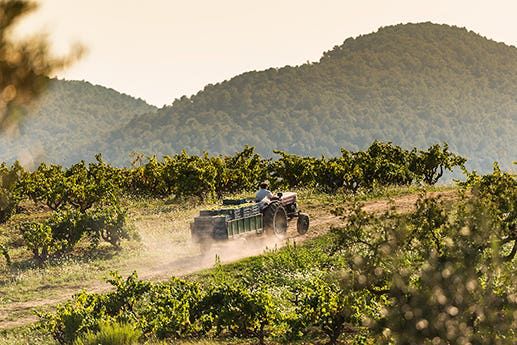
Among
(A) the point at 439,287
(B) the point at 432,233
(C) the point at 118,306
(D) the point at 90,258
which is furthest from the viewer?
(D) the point at 90,258

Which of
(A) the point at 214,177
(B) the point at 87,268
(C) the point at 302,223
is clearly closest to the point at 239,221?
(C) the point at 302,223

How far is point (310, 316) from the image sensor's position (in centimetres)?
1151

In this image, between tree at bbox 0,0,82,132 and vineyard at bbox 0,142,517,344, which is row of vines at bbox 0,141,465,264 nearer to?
vineyard at bbox 0,142,517,344

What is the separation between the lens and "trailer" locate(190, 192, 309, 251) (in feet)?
64.9

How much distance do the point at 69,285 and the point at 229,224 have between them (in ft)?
16.5

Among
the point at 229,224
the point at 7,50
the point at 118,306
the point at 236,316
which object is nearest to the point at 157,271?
the point at 229,224

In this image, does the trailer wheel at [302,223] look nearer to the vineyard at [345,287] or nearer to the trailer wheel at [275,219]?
the trailer wheel at [275,219]

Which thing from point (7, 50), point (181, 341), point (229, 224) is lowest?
point (181, 341)

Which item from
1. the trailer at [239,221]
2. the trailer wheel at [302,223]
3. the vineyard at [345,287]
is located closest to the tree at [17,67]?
the vineyard at [345,287]

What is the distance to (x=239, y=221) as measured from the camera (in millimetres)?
20234

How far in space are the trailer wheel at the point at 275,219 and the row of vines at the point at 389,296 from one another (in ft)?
19.1

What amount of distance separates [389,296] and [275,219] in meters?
13.7

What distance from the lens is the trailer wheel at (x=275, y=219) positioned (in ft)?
70.6

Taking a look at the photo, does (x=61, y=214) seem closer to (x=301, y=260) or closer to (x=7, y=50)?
(x=301, y=260)
